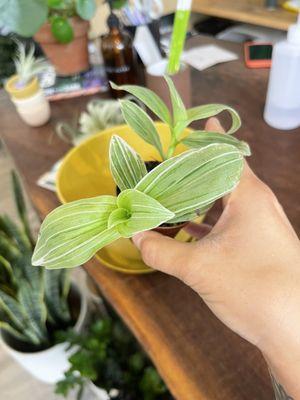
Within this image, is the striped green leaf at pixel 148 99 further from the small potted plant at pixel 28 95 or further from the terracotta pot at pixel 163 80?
the small potted plant at pixel 28 95

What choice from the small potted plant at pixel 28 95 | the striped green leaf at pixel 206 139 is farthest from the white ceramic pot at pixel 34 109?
the striped green leaf at pixel 206 139

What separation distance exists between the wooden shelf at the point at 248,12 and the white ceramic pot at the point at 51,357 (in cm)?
128

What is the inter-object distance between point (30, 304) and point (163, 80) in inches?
17.6

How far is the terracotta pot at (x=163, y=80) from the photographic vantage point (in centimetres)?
56

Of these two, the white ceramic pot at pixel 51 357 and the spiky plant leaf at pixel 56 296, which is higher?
the spiky plant leaf at pixel 56 296

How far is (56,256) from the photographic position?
22 centimetres

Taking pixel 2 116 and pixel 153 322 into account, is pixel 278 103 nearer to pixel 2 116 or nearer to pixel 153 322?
pixel 153 322

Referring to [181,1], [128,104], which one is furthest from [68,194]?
[181,1]

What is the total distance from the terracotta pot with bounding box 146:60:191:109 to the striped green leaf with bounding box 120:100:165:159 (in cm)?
26

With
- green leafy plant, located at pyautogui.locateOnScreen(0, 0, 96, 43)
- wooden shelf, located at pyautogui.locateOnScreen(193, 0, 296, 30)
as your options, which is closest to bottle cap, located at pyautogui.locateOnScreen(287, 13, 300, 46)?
green leafy plant, located at pyautogui.locateOnScreen(0, 0, 96, 43)

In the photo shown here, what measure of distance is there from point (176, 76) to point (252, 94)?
0.22 m

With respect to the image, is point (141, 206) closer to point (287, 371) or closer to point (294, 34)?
point (287, 371)

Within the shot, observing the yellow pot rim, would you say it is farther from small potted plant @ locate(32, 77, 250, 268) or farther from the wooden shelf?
the wooden shelf

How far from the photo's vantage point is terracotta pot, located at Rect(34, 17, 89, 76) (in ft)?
2.19
